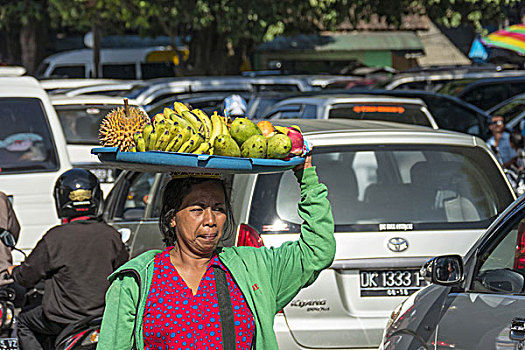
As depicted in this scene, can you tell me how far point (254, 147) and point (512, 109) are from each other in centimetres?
1197

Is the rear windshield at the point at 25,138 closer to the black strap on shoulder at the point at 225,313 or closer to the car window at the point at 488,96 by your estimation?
the black strap on shoulder at the point at 225,313

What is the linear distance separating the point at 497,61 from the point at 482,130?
1199 cm

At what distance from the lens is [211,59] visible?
24391 mm

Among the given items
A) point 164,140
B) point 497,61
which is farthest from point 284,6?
point 164,140

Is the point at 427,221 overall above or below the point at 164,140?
below

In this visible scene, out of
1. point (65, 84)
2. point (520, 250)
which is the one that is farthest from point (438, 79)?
point (520, 250)

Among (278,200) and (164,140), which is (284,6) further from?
(164,140)

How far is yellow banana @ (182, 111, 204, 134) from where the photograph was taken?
2.96 meters

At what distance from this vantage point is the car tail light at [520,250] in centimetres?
439

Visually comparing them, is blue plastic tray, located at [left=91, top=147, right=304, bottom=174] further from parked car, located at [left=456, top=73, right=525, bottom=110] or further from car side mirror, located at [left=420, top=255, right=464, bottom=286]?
parked car, located at [left=456, top=73, right=525, bottom=110]

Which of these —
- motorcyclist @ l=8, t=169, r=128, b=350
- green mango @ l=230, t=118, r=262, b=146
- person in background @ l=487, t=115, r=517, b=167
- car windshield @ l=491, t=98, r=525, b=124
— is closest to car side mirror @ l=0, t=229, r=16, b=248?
motorcyclist @ l=8, t=169, r=128, b=350


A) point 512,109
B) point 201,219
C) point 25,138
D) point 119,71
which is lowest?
point 119,71

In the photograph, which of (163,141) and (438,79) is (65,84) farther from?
(163,141)

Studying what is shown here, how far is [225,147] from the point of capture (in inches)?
114
